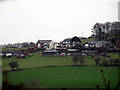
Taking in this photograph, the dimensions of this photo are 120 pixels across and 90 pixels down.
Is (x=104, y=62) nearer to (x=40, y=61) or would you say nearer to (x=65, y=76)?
(x=65, y=76)

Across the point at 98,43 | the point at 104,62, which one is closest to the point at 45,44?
the point at 98,43

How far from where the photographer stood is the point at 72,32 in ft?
8.65

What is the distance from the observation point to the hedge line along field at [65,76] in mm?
2410

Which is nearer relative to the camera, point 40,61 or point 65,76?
point 65,76

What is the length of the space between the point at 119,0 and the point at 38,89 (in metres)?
2.24

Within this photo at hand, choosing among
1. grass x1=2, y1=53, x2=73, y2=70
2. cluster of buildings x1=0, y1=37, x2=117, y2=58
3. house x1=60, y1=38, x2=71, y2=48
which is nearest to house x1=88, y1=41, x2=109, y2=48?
cluster of buildings x1=0, y1=37, x2=117, y2=58

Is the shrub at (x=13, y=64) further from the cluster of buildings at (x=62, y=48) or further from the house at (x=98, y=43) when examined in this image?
the house at (x=98, y=43)

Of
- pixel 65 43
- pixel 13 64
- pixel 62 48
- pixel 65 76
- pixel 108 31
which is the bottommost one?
pixel 65 76

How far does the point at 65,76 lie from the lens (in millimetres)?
2479

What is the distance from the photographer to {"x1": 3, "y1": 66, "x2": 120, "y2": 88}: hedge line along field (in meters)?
2.41

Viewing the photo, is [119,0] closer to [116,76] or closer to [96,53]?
[96,53]

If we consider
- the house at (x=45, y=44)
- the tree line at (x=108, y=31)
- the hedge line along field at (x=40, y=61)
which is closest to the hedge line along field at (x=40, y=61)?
the hedge line along field at (x=40, y=61)

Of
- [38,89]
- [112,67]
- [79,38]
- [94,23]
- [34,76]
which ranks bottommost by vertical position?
[38,89]

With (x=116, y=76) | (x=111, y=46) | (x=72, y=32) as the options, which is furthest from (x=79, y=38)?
(x=116, y=76)
